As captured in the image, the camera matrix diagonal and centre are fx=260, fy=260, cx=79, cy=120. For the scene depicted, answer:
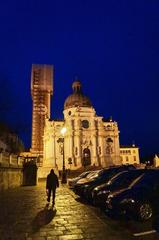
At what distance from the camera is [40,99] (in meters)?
105

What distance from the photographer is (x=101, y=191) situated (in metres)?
Result: 12.4

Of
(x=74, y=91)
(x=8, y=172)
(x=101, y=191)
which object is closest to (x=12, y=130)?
(x=74, y=91)

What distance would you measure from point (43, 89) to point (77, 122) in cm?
3445

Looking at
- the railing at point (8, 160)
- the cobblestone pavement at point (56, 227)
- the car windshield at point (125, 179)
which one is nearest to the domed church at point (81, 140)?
the railing at point (8, 160)

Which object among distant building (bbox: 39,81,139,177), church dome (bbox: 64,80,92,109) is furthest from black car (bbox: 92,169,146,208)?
church dome (bbox: 64,80,92,109)

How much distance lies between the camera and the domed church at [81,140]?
7731cm

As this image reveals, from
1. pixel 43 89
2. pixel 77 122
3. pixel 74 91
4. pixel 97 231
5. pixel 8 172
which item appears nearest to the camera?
pixel 97 231

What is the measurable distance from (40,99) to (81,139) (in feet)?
110

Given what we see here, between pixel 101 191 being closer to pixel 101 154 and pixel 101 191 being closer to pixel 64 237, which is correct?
pixel 64 237

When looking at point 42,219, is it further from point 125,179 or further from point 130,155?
point 130,155

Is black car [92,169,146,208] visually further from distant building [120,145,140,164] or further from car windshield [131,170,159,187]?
distant building [120,145,140,164]

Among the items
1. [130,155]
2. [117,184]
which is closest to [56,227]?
[117,184]

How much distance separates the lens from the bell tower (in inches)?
3844

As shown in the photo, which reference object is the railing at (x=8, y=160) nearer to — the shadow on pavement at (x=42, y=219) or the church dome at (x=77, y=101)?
the shadow on pavement at (x=42, y=219)
